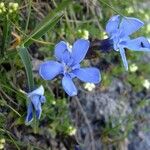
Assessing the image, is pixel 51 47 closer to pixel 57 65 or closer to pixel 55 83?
pixel 55 83

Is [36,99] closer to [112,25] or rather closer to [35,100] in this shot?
[35,100]

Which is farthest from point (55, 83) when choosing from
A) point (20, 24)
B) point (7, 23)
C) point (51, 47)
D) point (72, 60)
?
point (72, 60)

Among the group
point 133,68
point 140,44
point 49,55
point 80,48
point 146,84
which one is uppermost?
point 80,48

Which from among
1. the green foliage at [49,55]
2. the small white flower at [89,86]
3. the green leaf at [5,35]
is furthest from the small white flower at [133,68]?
the green leaf at [5,35]

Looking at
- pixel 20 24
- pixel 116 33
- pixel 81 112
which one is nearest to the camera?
pixel 116 33

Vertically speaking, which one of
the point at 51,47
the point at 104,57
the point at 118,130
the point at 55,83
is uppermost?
the point at 51,47

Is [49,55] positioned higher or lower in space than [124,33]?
lower

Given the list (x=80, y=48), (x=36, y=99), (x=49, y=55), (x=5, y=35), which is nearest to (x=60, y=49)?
(x=80, y=48)
